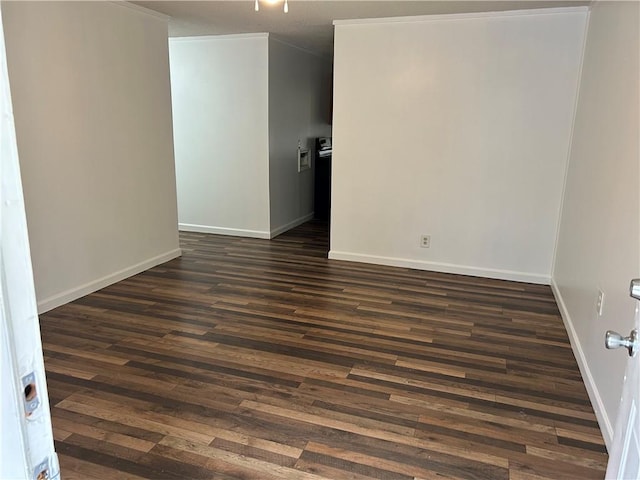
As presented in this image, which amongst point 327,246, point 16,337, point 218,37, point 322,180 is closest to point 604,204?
point 16,337

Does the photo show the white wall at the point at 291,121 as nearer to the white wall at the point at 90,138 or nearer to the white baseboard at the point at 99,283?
the white wall at the point at 90,138

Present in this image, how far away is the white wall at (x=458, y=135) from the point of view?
155 inches

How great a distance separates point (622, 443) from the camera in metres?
1.13

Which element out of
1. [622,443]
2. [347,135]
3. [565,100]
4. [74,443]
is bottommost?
[74,443]

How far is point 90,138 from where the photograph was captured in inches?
145

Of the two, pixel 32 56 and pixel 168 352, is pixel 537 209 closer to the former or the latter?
pixel 168 352

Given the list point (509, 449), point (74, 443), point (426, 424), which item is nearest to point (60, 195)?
point (74, 443)

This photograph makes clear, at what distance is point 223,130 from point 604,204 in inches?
168

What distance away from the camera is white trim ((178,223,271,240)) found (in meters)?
5.80

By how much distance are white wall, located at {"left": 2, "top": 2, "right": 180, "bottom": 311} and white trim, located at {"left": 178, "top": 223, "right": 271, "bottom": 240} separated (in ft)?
4.02

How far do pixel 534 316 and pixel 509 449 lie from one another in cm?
169

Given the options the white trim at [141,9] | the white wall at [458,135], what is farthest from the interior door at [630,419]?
the white trim at [141,9]

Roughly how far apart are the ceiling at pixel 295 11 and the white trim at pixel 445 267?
225 centimetres

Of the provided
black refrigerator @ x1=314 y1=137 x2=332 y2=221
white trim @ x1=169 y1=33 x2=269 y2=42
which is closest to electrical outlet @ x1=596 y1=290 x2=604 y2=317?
white trim @ x1=169 y1=33 x2=269 y2=42
